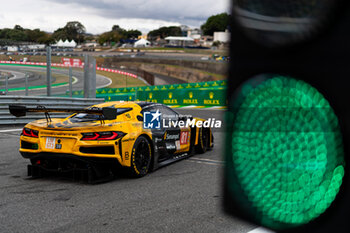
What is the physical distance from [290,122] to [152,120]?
685 cm

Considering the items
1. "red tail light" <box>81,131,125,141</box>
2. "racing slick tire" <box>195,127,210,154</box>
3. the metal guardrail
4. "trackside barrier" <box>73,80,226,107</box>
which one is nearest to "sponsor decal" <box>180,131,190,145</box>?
"racing slick tire" <box>195,127,210,154</box>

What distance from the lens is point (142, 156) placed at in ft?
22.6

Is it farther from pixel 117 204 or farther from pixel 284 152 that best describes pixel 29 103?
pixel 284 152

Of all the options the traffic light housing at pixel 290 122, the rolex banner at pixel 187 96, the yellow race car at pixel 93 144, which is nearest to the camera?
the traffic light housing at pixel 290 122

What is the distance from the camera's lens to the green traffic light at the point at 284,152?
77 cm

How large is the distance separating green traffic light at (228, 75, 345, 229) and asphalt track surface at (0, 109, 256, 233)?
2.70 meters

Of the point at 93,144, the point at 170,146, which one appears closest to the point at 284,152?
the point at 93,144

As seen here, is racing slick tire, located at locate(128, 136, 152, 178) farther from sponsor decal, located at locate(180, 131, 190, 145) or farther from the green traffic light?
the green traffic light

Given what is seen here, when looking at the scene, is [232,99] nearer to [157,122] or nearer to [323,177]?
[323,177]

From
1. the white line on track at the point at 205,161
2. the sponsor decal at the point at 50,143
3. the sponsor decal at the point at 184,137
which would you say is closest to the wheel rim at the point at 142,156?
the sponsor decal at the point at 50,143

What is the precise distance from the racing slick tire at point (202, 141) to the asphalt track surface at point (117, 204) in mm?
1687

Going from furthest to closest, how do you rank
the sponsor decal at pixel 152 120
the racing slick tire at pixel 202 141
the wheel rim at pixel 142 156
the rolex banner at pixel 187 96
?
the rolex banner at pixel 187 96
the racing slick tire at pixel 202 141
the sponsor decal at pixel 152 120
the wheel rim at pixel 142 156

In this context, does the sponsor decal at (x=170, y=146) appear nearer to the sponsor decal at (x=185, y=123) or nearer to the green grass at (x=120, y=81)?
the sponsor decal at (x=185, y=123)

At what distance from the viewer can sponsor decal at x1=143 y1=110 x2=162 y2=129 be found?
287 inches
